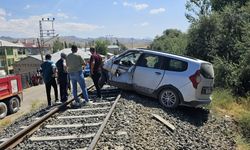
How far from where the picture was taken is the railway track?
22.8ft

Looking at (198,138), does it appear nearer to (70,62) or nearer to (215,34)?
(70,62)

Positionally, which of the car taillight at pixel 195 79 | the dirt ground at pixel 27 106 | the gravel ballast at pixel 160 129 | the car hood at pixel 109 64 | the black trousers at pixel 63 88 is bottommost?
the dirt ground at pixel 27 106

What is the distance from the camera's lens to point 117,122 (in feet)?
27.8

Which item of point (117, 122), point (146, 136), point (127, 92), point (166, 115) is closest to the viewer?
point (146, 136)

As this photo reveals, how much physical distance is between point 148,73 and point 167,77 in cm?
77

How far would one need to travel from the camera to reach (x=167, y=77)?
11.4 metres

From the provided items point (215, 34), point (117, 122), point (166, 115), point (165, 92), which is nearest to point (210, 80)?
point (165, 92)

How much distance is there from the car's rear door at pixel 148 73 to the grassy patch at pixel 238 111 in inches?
84.5

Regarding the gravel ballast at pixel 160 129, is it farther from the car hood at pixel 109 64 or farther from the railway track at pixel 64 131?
the car hood at pixel 109 64

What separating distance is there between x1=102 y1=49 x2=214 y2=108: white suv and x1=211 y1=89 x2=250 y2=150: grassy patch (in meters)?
1.32

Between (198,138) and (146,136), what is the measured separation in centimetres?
158

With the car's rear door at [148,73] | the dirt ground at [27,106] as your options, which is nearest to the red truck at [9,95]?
the dirt ground at [27,106]

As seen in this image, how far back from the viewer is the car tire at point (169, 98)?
36.7 feet

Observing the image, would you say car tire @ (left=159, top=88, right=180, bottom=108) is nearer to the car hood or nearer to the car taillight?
the car taillight
